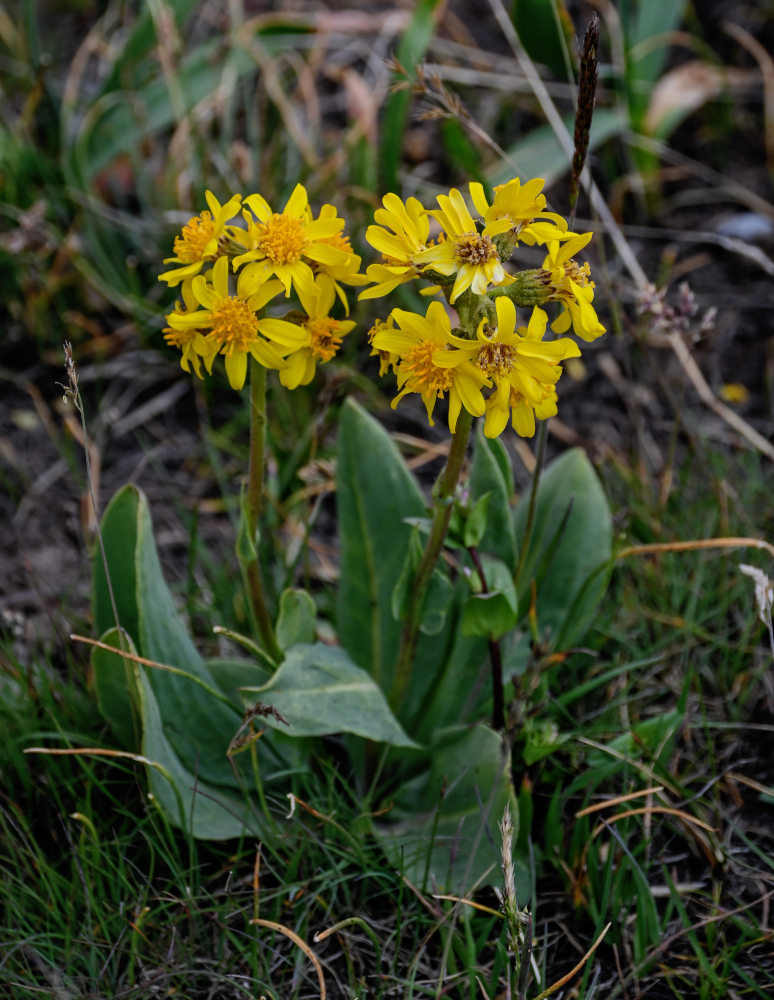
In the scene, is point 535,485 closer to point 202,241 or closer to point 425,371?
point 425,371

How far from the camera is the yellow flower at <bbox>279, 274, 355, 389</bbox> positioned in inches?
59.4

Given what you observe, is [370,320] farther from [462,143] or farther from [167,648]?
[167,648]

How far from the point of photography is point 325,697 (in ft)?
5.49

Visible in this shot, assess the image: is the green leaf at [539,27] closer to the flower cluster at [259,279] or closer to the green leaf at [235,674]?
the flower cluster at [259,279]

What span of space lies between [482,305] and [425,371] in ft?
0.46

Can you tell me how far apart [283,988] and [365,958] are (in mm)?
166

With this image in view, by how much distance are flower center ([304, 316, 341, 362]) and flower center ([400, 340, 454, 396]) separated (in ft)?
0.58

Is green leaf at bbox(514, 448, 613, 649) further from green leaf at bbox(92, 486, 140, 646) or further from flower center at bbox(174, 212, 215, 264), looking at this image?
flower center at bbox(174, 212, 215, 264)

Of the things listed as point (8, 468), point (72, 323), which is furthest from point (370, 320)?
point (8, 468)

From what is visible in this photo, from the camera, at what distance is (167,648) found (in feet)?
5.97

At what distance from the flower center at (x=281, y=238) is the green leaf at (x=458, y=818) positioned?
94cm

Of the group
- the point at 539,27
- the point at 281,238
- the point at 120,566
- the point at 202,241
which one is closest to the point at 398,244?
the point at 281,238

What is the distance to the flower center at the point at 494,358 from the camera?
1.34 metres

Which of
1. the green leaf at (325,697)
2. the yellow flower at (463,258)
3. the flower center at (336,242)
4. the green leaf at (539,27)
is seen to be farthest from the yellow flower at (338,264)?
the green leaf at (539,27)
